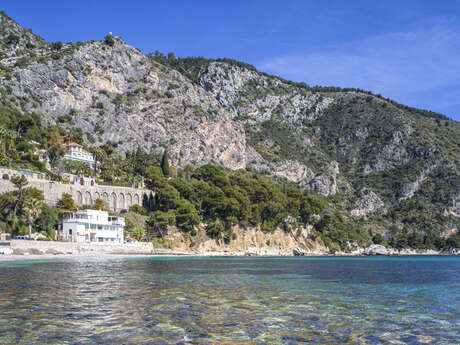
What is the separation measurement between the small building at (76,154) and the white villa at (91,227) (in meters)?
35.1

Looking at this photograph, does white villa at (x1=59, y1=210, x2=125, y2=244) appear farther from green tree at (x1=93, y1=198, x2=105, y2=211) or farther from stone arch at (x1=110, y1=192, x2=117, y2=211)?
stone arch at (x1=110, y1=192, x2=117, y2=211)

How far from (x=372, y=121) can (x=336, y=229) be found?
91.9 m

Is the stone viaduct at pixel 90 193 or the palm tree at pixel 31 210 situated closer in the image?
the palm tree at pixel 31 210

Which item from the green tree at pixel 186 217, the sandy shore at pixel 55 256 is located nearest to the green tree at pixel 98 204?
the green tree at pixel 186 217

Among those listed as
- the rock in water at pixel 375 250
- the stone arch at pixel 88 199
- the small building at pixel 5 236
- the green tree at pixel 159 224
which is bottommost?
the rock in water at pixel 375 250

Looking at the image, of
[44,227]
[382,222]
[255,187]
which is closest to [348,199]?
[382,222]

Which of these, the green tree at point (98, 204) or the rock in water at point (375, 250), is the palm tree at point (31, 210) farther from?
the rock in water at point (375, 250)

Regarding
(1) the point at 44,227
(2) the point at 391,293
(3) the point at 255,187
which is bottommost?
(2) the point at 391,293

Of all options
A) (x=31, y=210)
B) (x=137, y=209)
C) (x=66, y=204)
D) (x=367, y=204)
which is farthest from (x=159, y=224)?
(x=367, y=204)

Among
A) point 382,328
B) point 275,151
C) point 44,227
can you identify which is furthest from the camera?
point 275,151

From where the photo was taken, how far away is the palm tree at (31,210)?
60.0m

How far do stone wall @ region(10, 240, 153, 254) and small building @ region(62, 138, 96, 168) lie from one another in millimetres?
40278

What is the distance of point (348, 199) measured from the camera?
16650 cm

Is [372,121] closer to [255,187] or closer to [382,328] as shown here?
[255,187]
